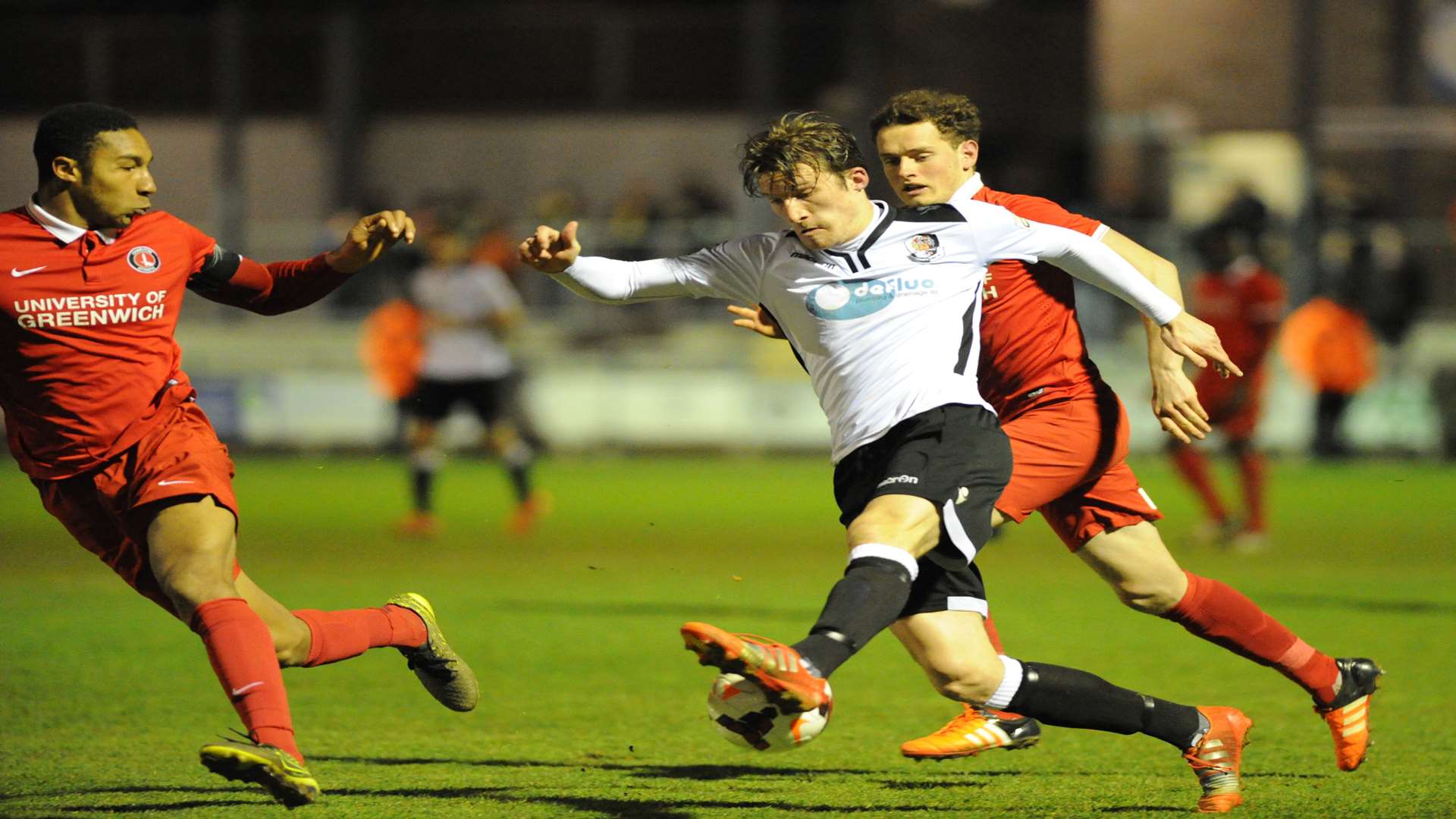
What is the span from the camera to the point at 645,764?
5.81 m

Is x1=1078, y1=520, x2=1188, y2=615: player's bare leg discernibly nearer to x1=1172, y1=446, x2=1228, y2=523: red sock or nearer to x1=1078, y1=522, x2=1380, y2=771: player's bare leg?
x1=1078, y1=522, x2=1380, y2=771: player's bare leg

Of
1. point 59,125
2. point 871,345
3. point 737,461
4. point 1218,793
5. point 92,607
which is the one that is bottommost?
point 737,461

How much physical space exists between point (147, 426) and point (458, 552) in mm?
7034

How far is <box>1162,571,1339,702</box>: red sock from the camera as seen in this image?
5.38 meters

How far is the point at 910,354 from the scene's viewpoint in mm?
4809

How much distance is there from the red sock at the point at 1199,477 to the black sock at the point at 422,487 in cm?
504

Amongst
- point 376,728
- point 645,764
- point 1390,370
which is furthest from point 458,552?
point 1390,370

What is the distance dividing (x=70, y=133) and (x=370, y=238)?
2.76 ft

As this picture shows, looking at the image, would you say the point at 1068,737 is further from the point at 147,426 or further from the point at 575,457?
the point at 575,457

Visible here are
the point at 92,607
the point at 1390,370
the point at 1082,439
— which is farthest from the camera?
the point at 1390,370

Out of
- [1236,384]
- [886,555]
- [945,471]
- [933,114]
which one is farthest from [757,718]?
[1236,384]

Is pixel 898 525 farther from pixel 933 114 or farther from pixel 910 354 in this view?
pixel 933 114

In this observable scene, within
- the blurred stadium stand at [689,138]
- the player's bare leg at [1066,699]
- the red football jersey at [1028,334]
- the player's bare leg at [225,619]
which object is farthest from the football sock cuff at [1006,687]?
the blurred stadium stand at [689,138]

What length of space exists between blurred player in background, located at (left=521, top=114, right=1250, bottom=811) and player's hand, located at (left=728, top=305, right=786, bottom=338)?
8.8 inches
